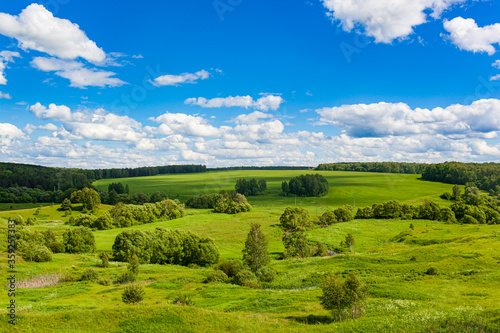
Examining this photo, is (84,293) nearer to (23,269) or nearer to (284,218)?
(23,269)

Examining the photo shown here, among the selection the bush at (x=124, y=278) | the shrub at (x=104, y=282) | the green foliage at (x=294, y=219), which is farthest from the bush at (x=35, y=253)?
the green foliage at (x=294, y=219)

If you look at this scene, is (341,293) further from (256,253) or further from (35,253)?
(35,253)

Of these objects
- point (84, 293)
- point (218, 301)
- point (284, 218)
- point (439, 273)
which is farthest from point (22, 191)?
point (439, 273)

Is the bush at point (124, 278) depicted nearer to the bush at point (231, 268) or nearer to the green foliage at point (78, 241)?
the bush at point (231, 268)

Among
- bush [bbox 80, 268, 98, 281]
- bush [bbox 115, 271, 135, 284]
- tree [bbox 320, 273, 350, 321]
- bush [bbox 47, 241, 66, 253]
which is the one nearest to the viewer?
tree [bbox 320, 273, 350, 321]

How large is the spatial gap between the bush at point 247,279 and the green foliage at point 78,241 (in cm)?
4349

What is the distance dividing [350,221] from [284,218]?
31.7 meters

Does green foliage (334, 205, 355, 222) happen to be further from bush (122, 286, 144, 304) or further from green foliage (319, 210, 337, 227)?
bush (122, 286, 144, 304)

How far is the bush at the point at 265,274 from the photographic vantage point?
48500mm

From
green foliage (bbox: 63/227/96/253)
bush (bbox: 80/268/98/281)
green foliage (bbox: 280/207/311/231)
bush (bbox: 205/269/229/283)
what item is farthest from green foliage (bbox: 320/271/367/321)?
green foliage (bbox: 280/207/311/231)

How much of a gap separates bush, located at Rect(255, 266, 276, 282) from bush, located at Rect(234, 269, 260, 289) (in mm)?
1620

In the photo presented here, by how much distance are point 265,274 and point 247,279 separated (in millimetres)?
4773

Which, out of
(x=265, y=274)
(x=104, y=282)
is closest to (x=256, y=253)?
(x=265, y=274)

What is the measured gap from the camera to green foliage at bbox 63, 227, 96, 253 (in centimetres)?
6724
